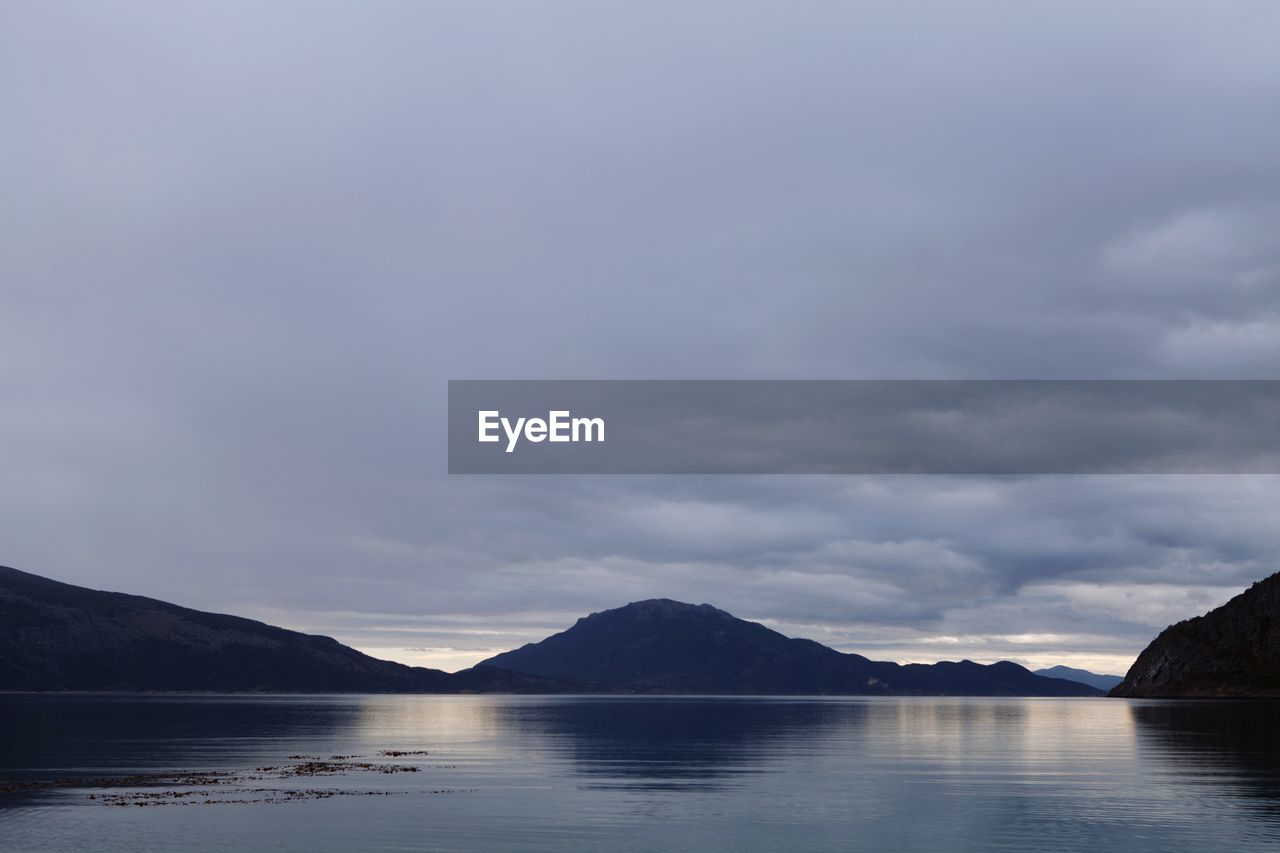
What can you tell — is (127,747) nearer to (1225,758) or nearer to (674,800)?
(674,800)

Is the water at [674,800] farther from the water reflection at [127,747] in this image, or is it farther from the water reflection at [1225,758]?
the water reflection at [127,747]

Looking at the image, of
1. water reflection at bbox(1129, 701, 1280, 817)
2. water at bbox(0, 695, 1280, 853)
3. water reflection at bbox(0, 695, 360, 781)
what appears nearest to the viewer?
water at bbox(0, 695, 1280, 853)

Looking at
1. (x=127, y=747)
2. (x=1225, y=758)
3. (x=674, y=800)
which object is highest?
(x=127, y=747)

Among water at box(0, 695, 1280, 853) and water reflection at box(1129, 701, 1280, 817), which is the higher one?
water at box(0, 695, 1280, 853)

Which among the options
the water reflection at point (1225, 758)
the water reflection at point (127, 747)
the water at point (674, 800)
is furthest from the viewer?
the water reflection at point (127, 747)

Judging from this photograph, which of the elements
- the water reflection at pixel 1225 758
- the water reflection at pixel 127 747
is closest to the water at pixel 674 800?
the water reflection at pixel 1225 758

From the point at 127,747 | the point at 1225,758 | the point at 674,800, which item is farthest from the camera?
the point at 127,747

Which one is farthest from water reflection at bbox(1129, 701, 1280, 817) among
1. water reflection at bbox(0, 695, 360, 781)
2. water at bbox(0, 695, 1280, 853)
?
water reflection at bbox(0, 695, 360, 781)

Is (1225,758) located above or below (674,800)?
below

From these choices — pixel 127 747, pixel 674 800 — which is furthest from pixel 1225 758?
pixel 127 747

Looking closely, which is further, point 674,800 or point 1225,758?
point 1225,758

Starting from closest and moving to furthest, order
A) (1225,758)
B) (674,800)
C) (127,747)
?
(674,800), (1225,758), (127,747)

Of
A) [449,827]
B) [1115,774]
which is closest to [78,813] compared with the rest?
[449,827]

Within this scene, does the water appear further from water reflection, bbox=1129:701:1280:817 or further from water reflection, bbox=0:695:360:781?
water reflection, bbox=0:695:360:781
